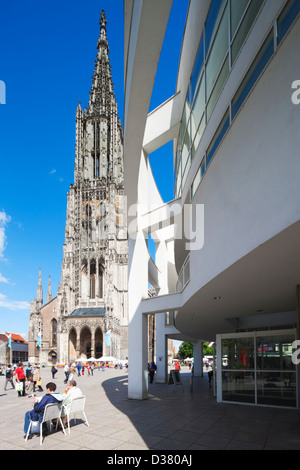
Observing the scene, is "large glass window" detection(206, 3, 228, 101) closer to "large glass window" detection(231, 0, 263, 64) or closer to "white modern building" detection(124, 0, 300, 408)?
"white modern building" detection(124, 0, 300, 408)

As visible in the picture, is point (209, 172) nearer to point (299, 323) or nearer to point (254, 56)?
point (254, 56)

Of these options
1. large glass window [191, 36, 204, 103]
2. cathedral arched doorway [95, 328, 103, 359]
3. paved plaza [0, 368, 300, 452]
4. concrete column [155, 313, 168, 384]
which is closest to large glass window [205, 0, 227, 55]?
large glass window [191, 36, 204, 103]

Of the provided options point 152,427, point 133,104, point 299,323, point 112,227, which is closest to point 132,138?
point 133,104

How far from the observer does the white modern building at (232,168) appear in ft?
15.3

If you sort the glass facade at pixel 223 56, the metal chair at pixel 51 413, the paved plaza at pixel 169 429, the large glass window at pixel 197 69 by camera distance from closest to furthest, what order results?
the glass facade at pixel 223 56
the paved plaza at pixel 169 429
the metal chair at pixel 51 413
the large glass window at pixel 197 69

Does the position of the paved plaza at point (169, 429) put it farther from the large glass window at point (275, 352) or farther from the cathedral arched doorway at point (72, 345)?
the cathedral arched doorway at point (72, 345)

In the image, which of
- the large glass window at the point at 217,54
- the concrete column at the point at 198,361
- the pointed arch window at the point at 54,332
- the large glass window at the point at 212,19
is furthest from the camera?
the pointed arch window at the point at 54,332

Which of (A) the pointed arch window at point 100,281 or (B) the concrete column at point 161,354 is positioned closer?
(B) the concrete column at point 161,354

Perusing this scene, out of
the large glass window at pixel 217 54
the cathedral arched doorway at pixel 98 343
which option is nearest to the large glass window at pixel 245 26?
the large glass window at pixel 217 54

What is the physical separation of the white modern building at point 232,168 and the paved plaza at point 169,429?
7.15 ft

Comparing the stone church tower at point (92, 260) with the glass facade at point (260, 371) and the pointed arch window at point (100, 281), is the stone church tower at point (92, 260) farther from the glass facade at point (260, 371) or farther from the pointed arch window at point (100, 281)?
the glass facade at point (260, 371)

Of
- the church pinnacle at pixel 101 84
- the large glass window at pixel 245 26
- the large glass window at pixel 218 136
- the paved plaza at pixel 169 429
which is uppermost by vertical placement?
the church pinnacle at pixel 101 84

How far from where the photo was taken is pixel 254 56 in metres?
5.59

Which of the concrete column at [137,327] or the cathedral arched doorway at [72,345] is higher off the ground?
the concrete column at [137,327]
